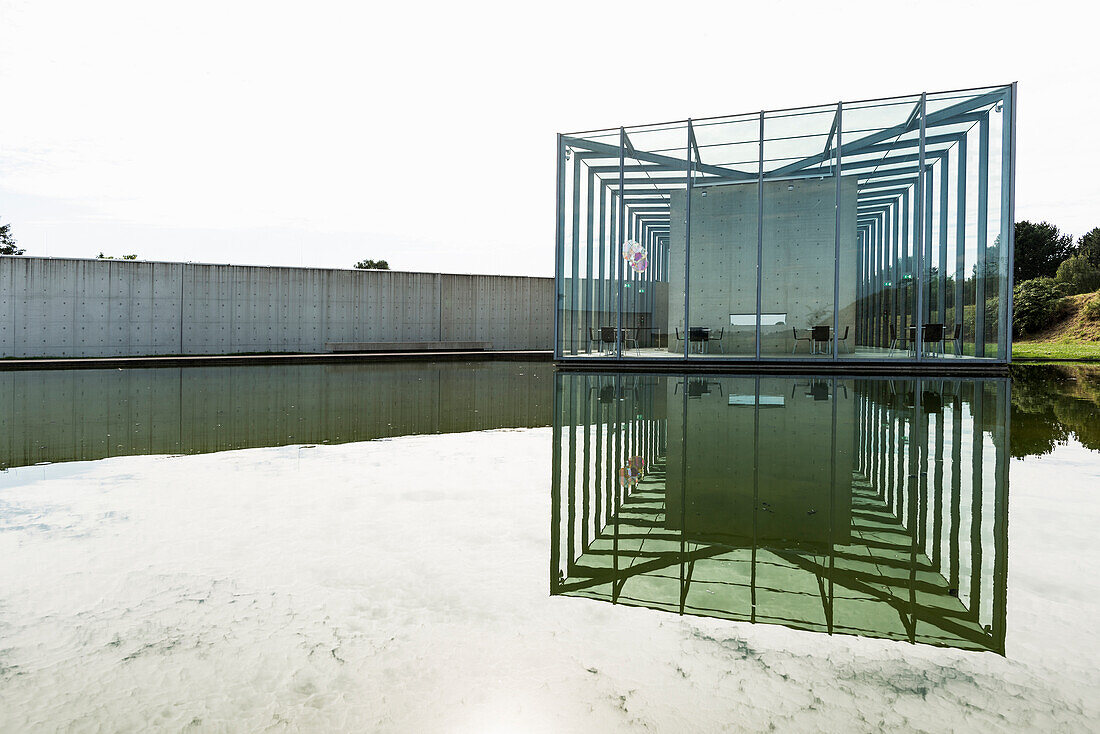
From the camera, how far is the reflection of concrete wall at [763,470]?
10.5ft

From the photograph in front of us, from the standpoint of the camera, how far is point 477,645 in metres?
1.95

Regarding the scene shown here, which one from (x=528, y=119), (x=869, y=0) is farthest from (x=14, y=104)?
(x=869, y=0)

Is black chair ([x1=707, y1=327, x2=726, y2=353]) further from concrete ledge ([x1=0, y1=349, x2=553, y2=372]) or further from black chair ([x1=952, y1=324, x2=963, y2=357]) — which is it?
concrete ledge ([x1=0, y1=349, x2=553, y2=372])

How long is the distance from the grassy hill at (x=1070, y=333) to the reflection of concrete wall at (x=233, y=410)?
27.2m

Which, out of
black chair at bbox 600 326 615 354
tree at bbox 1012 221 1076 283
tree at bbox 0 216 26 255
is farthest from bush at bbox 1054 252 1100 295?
tree at bbox 0 216 26 255

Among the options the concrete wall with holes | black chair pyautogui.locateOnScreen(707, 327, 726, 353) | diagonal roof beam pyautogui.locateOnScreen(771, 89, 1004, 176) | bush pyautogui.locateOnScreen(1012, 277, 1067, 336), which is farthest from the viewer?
bush pyautogui.locateOnScreen(1012, 277, 1067, 336)

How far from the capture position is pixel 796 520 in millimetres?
3268

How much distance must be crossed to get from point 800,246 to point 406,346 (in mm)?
14489

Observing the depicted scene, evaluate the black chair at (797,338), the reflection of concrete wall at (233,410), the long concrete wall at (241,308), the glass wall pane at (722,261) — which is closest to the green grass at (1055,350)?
the black chair at (797,338)

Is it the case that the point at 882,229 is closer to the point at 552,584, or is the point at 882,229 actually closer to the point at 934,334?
the point at 934,334

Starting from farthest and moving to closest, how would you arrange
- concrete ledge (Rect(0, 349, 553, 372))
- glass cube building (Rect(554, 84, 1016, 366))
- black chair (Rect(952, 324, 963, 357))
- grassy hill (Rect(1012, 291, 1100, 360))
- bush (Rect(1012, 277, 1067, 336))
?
1. bush (Rect(1012, 277, 1067, 336))
2. grassy hill (Rect(1012, 291, 1100, 360))
3. concrete ledge (Rect(0, 349, 553, 372))
4. black chair (Rect(952, 324, 963, 357))
5. glass cube building (Rect(554, 84, 1016, 366))

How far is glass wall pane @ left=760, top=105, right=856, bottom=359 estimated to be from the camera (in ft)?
49.6

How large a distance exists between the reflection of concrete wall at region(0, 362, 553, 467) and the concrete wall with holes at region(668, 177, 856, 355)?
19.4 ft

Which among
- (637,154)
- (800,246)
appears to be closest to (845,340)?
(800,246)
